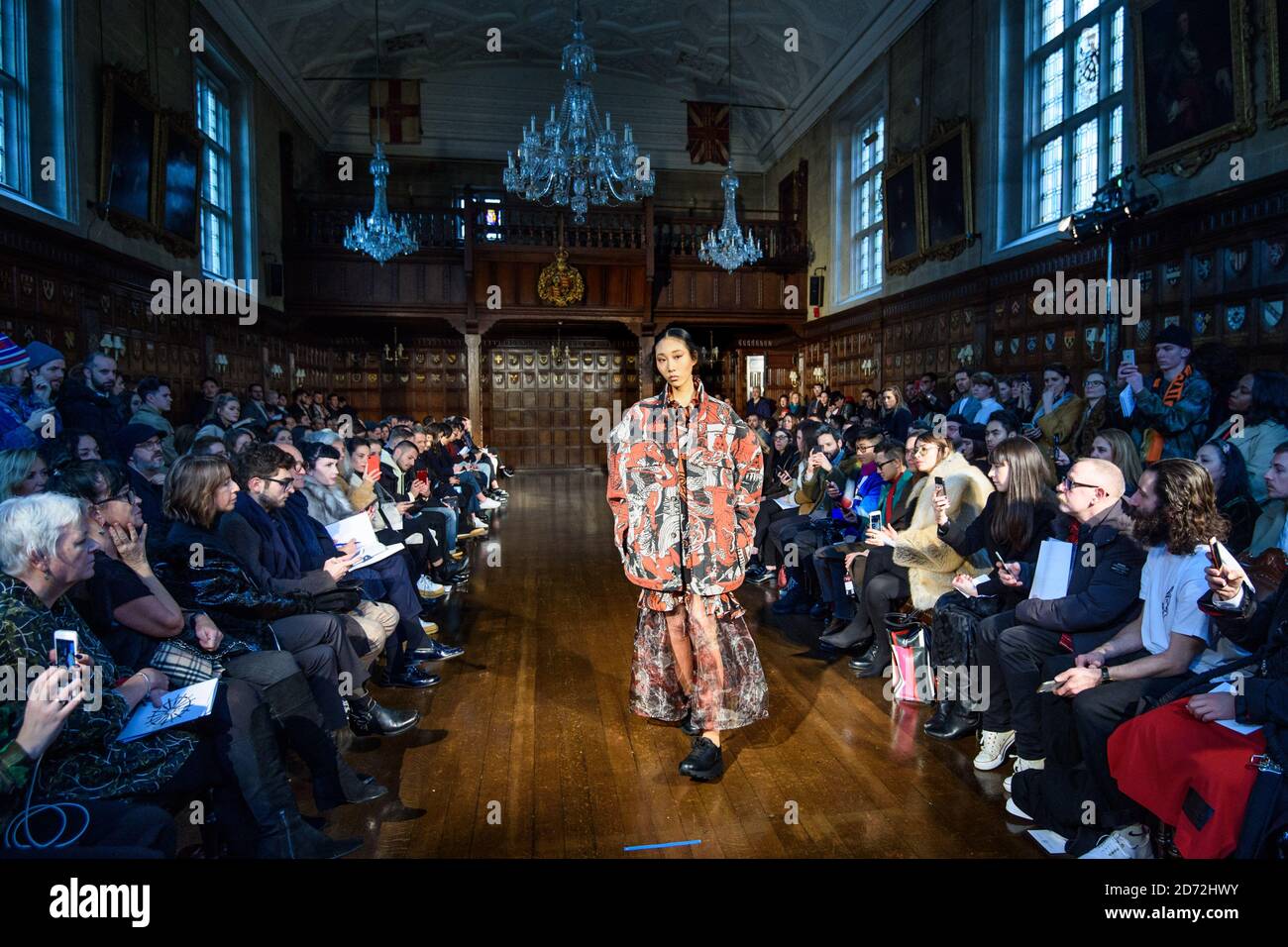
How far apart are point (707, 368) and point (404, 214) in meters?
7.85

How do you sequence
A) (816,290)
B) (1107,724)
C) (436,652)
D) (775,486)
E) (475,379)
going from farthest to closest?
(816,290) < (475,379) < (775,486) < (436,652) < (1107,724)

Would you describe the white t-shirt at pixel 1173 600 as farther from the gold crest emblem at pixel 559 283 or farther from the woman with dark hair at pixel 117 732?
the gold crest emblem at pixel 559 283

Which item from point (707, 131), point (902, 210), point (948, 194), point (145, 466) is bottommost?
point (145, 466)

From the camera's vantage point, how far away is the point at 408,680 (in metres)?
4.09

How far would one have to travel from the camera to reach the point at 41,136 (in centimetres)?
754

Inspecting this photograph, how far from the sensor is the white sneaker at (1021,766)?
2818mm

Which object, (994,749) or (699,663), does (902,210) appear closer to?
(994,749)

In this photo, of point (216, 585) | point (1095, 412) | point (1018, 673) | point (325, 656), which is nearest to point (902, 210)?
point (1095, 412)

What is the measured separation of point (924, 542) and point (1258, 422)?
2.22 meters

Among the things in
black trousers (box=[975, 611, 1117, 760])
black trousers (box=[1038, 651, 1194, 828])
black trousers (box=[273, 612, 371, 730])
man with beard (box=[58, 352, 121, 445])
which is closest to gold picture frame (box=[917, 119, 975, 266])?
black trousers (box=[975, 611, 1117, 760])

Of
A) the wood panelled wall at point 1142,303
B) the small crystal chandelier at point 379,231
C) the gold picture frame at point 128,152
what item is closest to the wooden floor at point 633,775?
the wood panelled wall at point 1142,303

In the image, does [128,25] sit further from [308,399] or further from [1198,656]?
[1198,656]

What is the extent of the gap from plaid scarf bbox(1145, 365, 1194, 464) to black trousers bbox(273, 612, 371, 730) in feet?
16.5
